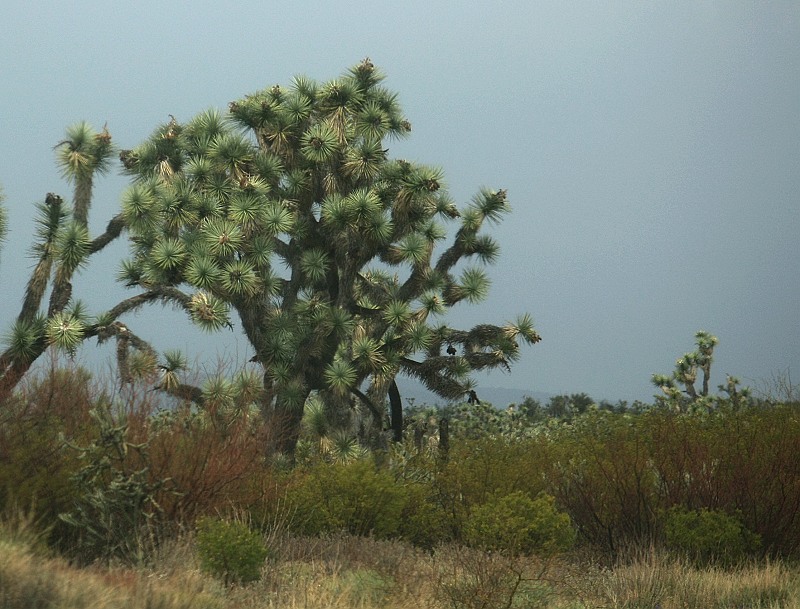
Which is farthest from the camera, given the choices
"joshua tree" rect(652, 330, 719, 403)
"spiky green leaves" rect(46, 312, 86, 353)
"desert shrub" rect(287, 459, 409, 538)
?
"joshua tree" rect(652, 330, 719, 403)

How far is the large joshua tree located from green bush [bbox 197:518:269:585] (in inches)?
487

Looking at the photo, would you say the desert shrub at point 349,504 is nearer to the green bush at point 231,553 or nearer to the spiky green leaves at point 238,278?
the green bush at point 231,553

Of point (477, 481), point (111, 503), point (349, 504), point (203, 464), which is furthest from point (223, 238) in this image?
point (111, 503)

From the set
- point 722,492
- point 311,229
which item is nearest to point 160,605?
point 722,492

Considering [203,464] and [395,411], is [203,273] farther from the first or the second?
[203,464]

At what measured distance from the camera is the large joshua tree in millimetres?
22172

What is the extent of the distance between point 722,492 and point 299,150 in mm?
15998

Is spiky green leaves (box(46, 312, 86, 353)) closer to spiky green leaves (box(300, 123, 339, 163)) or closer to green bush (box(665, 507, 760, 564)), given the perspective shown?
spiky green leaves (box(300, 123, 339, 163))

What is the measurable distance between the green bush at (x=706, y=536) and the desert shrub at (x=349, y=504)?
10.7 ft

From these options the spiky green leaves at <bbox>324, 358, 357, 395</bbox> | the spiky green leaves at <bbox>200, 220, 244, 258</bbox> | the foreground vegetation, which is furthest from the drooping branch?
the foreground vegetation

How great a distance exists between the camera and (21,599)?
220 inches

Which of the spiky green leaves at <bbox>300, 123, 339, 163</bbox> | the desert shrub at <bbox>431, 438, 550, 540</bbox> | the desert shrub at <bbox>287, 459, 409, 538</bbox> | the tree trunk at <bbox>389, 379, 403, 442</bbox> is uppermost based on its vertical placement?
the spiky green leaves at <bbox>300, 123, 339, 163</bbox>

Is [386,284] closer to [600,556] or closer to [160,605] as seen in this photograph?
[600,556]

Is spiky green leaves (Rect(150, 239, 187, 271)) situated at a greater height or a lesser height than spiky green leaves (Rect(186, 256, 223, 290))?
greater
